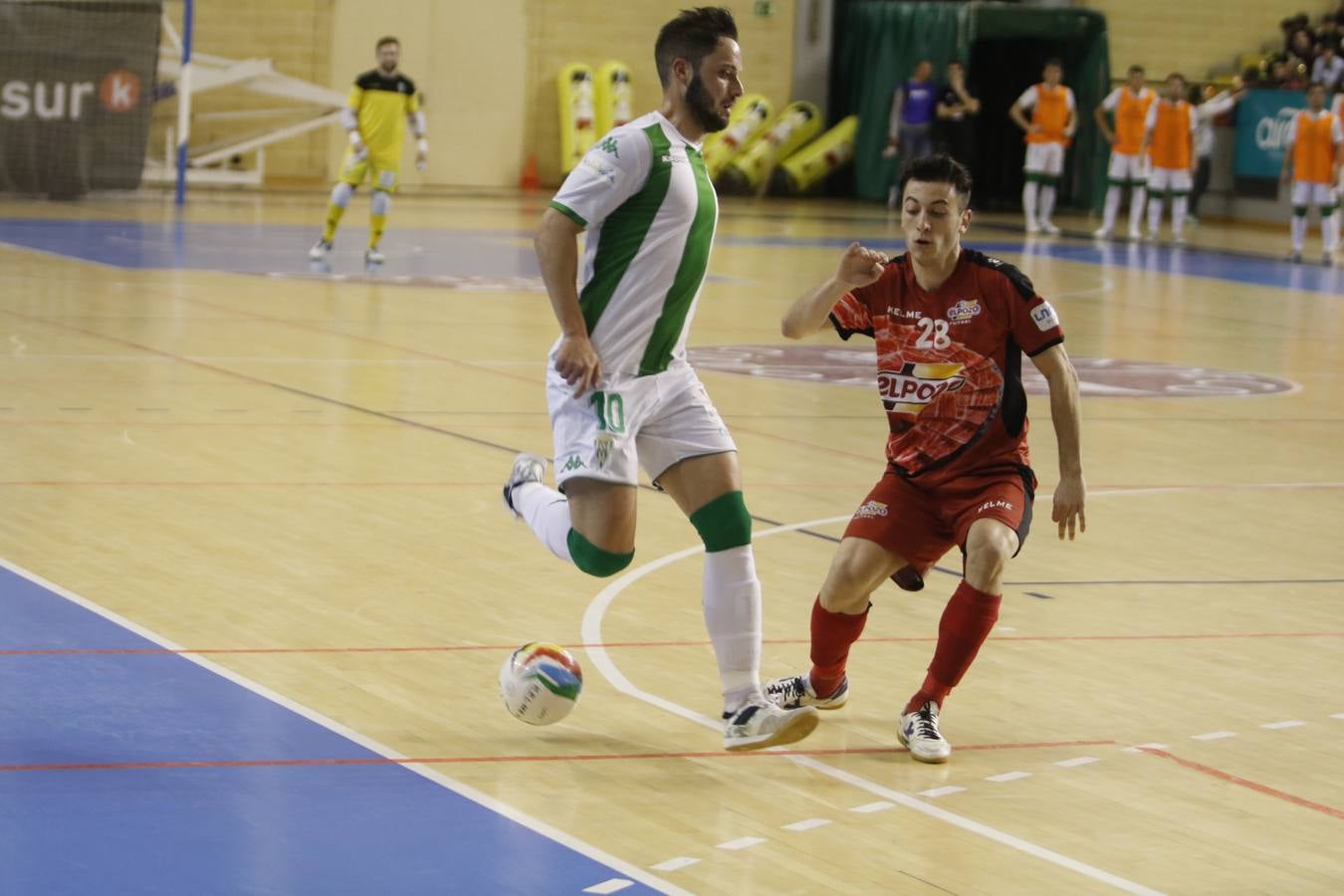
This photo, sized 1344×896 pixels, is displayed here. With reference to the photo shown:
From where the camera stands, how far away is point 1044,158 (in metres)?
29.2

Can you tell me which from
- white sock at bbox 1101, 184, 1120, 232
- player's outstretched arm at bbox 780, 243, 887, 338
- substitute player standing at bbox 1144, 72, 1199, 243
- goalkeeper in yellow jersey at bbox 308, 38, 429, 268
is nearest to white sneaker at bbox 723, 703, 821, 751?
player's outstretched arm at bbox 780, 243, 887, 338

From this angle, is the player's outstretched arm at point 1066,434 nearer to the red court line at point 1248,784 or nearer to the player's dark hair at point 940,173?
the player's dark hair at point 940,173

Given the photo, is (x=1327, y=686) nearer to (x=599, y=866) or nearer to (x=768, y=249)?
(x=599, y=866)

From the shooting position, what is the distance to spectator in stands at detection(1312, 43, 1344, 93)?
31.7 meters

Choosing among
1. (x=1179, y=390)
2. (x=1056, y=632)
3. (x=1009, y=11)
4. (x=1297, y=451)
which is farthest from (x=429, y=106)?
(x=1056, y=632)

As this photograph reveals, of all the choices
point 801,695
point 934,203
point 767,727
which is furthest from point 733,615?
point 934,203

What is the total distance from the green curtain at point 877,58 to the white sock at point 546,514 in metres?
28.4

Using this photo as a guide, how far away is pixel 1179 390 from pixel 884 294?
825cm

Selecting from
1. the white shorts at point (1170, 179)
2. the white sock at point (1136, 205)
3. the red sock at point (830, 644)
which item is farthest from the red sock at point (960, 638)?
the white shorts at point (1170, 179)

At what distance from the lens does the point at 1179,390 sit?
535 inches

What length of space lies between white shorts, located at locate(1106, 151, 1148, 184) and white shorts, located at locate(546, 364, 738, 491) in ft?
79.8

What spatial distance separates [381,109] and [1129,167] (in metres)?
12.8

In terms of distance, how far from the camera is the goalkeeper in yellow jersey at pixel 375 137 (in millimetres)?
19766

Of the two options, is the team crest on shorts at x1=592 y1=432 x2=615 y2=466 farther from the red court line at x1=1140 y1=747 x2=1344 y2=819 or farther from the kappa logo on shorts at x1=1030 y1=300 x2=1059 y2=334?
the red court line at x1=1140 y1=747 x2=1344 y2=819
